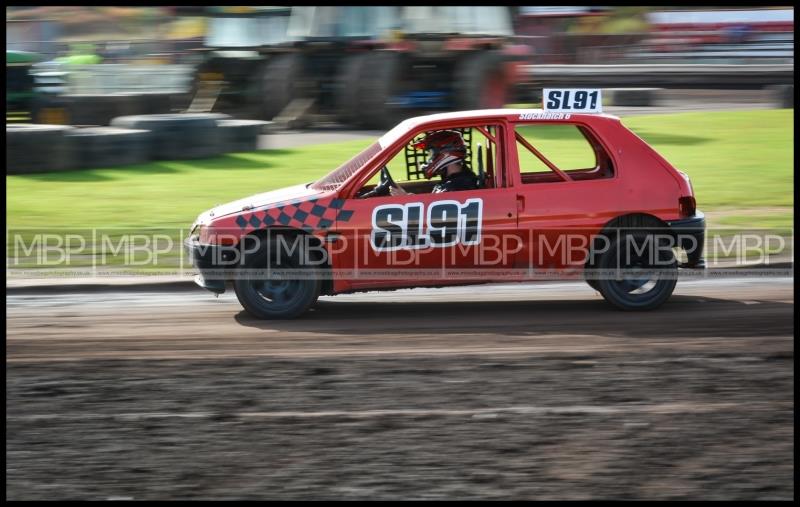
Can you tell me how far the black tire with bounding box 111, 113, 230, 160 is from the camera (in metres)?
16.4

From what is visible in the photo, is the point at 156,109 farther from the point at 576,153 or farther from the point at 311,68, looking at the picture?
the point at 576,153

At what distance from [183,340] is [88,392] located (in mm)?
1322

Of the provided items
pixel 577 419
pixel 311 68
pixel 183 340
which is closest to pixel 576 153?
pixel 311 68

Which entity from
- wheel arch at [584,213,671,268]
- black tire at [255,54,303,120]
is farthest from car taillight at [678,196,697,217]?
black tire at [255,54,303,120]

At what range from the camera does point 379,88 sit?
1984 centimetres

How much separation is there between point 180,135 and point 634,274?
33.5 ft

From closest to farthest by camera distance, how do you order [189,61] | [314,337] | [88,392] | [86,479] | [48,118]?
[86,479] → [88,392] → [314,337] → [48,118] → [189,61]

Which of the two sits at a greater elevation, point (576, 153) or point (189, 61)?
point (189, 61)

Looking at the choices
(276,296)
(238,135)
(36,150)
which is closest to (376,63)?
(238,135)

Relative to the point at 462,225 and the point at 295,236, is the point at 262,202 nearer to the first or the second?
the point at 295,236

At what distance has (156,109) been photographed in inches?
818

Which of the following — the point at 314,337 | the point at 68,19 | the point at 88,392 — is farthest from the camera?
the point at 68,19

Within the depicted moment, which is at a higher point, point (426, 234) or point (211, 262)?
point (426, 234)

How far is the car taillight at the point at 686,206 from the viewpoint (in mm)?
7953
